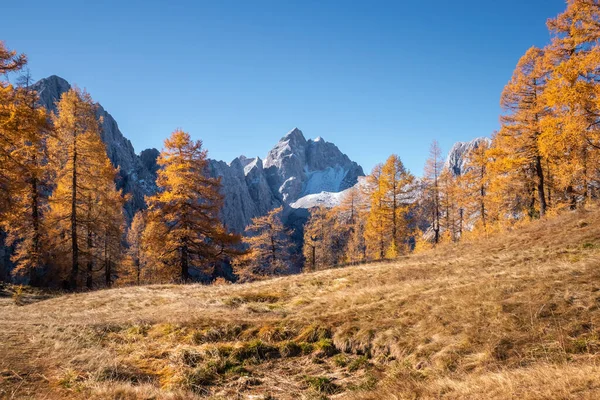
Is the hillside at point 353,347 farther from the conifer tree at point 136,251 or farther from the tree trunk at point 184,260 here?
the conifer tree at point 136,251

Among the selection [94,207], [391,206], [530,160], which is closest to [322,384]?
[530,160]

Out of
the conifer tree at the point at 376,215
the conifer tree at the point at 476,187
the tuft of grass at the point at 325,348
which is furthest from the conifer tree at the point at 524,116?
the tuft of grass at the point at 325,348

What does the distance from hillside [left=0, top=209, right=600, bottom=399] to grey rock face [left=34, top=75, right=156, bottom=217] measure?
8661 centimetres

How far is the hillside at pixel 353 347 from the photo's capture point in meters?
4.84

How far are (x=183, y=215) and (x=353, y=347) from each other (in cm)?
1750

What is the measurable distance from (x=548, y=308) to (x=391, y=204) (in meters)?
27.1

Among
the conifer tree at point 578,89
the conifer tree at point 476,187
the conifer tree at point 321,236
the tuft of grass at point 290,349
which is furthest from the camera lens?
the conifer tree at point 321,236

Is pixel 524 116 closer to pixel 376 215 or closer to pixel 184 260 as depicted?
pixel 376 215

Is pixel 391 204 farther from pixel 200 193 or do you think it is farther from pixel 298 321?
pixel 298 321

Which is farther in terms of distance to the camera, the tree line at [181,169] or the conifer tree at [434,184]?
the conifer tree at [434,184]

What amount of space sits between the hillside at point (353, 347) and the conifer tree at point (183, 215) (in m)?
12.1

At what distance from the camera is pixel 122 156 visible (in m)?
97.1

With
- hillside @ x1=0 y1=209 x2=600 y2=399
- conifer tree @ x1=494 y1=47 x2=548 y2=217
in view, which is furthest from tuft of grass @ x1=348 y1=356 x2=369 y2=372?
conifer tree @ x1=494 y1=47 x2=548 y2=217

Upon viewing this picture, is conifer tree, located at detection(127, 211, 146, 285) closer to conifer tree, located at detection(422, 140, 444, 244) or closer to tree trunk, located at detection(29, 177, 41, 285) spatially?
tree trunk, located at detection(29, 177, 41, 285)
